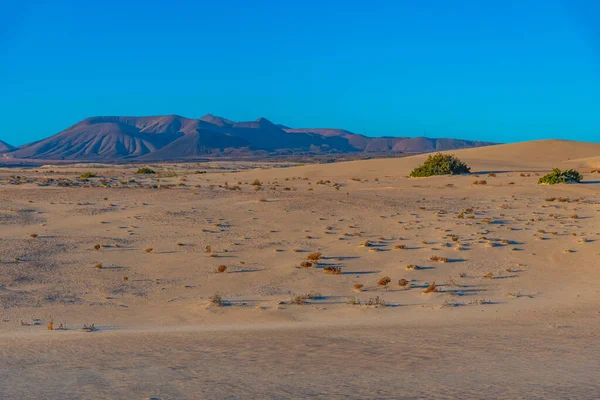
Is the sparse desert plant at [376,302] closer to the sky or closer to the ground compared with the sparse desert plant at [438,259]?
closer to the ground

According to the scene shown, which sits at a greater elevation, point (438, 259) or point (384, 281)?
point (438, 259)

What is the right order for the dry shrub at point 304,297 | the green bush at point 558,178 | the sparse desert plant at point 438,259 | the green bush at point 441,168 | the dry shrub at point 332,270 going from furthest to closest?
the green bush at point 441,168 < the green bush at point 558,178 < the sparse desert plant at point 438,259 < the dry shrub at point 332,270 < the dry shrub at point 304,297

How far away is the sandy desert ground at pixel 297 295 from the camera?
8.73 metres

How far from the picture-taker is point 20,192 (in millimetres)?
33750

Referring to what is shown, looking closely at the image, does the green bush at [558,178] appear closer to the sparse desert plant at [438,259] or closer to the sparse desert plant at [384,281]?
the sparse desert plant at [438,259]

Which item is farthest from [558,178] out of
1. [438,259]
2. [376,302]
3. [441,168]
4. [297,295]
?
[376,302]

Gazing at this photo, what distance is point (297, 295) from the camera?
15.8 meters

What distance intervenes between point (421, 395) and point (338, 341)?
307 centimetres

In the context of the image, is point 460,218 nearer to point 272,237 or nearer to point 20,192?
point 272,237

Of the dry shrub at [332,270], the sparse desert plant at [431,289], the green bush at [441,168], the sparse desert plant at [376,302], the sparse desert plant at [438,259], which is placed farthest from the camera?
the green bush at [441,168]

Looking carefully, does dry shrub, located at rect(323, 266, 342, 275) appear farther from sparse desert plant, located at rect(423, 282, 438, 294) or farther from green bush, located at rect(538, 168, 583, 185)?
green bush, located at rect(538, 168, 583, 185)

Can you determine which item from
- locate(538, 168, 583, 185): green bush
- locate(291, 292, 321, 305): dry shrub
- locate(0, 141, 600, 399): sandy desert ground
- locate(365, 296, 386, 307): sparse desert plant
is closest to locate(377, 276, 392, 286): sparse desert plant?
locate(0, 141, 600, 399): sandy desert ground

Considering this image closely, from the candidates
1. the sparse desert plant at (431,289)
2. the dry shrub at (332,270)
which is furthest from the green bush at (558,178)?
the sparse desert plant at (431,289)

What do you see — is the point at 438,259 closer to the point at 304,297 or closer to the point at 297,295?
the point at 297,295
